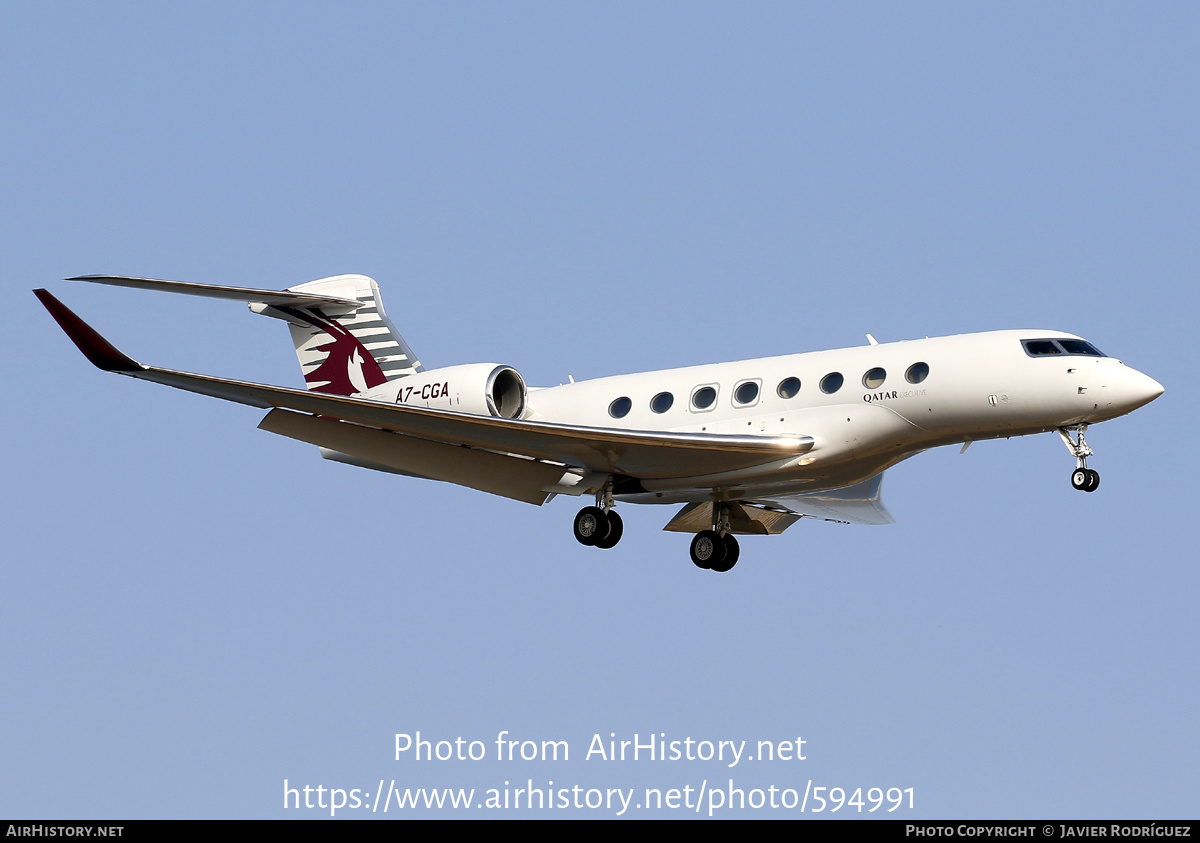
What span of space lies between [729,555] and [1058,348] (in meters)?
6.19

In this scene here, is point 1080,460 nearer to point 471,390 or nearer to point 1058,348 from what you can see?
point 1058,348

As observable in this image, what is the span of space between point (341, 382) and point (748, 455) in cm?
733

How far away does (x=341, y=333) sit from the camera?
2483cm

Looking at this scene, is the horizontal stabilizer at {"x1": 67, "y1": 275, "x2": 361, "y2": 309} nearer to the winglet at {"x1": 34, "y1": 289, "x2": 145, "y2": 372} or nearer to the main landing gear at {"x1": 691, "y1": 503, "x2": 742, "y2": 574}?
the winglet at {"x1": 34, "y1": 289, "x2": 145, "y2": 372}

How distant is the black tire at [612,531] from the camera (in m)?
21.9

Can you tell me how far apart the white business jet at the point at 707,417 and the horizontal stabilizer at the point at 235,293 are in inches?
1.4

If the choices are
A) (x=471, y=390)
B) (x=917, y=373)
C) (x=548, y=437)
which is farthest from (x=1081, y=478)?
(x=471, y=390)

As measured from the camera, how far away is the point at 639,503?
23.3 meters

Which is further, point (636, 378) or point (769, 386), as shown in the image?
point (636, 378)
